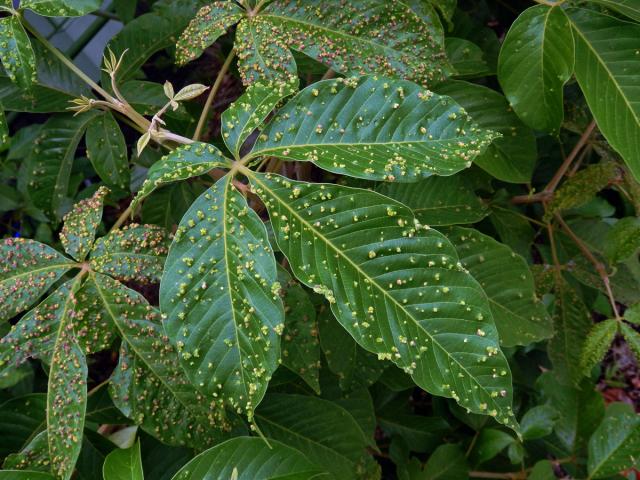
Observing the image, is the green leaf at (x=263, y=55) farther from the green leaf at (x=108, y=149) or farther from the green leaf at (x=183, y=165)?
the green leaf at (x=108, y=149)

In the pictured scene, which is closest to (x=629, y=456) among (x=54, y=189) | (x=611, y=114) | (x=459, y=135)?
(x=611, y=114)

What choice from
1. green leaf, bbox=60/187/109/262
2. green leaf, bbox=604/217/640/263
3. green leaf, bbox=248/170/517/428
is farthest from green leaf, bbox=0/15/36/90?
green leaf, bbox=604/217/640/263

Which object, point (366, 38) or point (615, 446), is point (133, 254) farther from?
point (615, 446)

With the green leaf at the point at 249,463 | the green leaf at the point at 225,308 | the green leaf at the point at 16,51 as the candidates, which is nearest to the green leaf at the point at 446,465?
the green leaf at the point at 249,463

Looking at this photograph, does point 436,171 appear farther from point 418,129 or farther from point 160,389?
point 160,389

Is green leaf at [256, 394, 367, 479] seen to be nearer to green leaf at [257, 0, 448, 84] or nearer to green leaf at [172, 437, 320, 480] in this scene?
green leaf at [172, 437, 320, 480]
